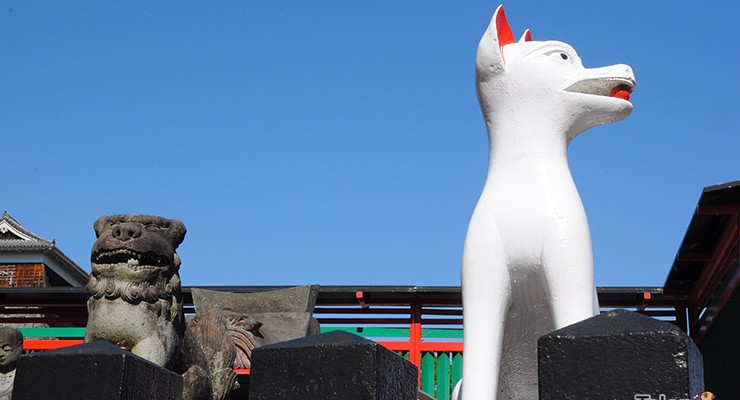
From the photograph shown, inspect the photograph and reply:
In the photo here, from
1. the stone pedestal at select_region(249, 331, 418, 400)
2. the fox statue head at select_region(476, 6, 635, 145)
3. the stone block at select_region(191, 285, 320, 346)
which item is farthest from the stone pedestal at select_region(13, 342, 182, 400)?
the stone block at select_region(191, 285, 320, 346)

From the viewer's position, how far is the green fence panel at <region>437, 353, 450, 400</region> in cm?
968

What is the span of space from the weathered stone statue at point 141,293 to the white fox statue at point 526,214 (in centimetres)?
182

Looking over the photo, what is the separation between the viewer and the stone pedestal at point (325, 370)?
254 cm

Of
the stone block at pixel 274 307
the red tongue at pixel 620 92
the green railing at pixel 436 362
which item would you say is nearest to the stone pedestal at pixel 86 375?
the red tongue at pixel 620 92

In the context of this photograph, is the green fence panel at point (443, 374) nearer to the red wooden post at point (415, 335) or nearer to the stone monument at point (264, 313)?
the red wooden post at point (415, 335)

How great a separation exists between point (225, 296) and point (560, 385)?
722cm

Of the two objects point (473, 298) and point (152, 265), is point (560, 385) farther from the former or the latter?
point (152, 265)

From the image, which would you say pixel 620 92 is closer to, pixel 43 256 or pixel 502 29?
pixel 502 29

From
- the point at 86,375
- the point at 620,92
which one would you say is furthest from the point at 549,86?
the point at 86,375

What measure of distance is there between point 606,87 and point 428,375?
16.7ft

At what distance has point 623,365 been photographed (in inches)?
90.9

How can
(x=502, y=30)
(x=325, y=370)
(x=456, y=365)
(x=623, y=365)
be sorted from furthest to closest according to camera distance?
1. (x=456, y=365)
2. (x=502, y=30)
3. (x=325, y=370)
4. (x=623, y=365)

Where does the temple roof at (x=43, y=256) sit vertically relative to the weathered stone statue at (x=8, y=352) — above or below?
above

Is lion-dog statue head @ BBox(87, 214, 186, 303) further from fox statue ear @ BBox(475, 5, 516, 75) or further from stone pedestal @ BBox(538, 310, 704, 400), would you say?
stone pedestal @ BBox(538, 310, 704, 400)
